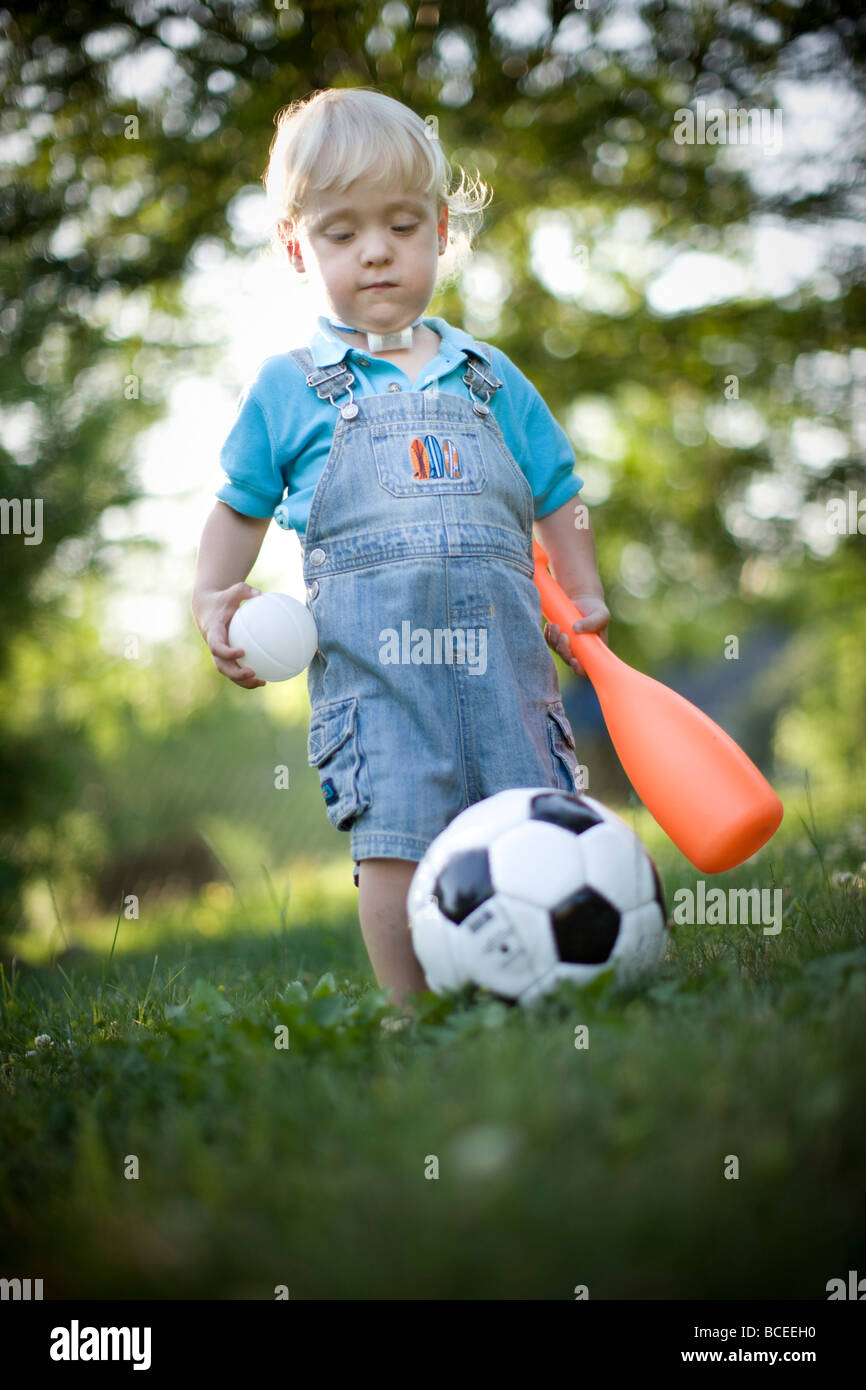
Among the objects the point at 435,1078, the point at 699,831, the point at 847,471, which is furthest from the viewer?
the point at 847,471

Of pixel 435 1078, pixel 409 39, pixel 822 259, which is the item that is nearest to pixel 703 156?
pixel 822 259

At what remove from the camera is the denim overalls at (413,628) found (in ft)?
7.34

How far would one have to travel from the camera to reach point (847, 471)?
633 cm

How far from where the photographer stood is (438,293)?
6531 millimetres

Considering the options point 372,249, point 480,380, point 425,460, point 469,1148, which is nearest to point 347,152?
point 372,249

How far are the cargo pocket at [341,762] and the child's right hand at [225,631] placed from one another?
0.16 meters

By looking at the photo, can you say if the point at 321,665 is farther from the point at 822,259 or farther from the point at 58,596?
the point at 822,259

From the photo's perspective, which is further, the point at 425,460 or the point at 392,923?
the point at 425,460

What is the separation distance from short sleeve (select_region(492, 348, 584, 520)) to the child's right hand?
74cm

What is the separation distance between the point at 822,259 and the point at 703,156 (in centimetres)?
84

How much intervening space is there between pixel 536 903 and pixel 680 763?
1.93 feet

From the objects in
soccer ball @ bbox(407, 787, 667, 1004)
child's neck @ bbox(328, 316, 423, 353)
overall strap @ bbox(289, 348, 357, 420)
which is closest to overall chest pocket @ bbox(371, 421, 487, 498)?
overall strap @ bbox(289, 348, 357, 420)

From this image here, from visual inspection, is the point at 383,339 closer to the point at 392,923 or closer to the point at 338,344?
the point at 338,344
